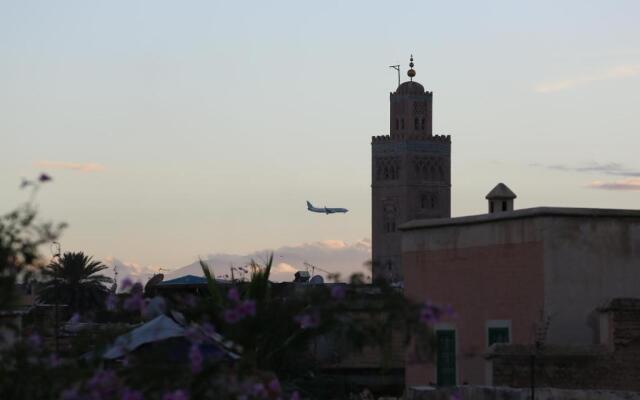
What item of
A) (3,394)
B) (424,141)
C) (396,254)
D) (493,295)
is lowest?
(3,394)

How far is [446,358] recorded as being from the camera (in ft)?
86.8

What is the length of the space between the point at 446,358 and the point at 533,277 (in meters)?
2.64

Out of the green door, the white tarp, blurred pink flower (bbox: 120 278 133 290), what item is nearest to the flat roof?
the green door

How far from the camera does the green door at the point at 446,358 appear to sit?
1029 inches

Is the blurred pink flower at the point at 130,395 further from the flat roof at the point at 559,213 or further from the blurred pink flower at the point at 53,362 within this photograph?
the flat roof at the point at 559,213

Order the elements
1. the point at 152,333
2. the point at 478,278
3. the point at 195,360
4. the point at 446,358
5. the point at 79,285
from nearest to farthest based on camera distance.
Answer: the point at 195,360, the point at 152,333, the point at 478,278, the point at 446,358, the point at 79,285

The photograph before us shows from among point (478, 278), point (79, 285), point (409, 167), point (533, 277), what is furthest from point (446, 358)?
point (409, 167)

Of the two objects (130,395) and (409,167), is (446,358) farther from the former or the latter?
(409,167)

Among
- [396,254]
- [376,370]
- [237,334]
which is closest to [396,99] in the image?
[396,254]

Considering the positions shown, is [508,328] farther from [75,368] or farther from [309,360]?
[75,368]

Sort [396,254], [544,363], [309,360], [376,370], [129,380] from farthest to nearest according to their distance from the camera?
[396,254]
[376,370]
[309,360]
[544,363]
[129,380]

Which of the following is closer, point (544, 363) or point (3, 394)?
point (3, 394)

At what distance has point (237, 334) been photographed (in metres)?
9.34

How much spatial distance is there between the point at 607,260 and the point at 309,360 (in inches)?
200
